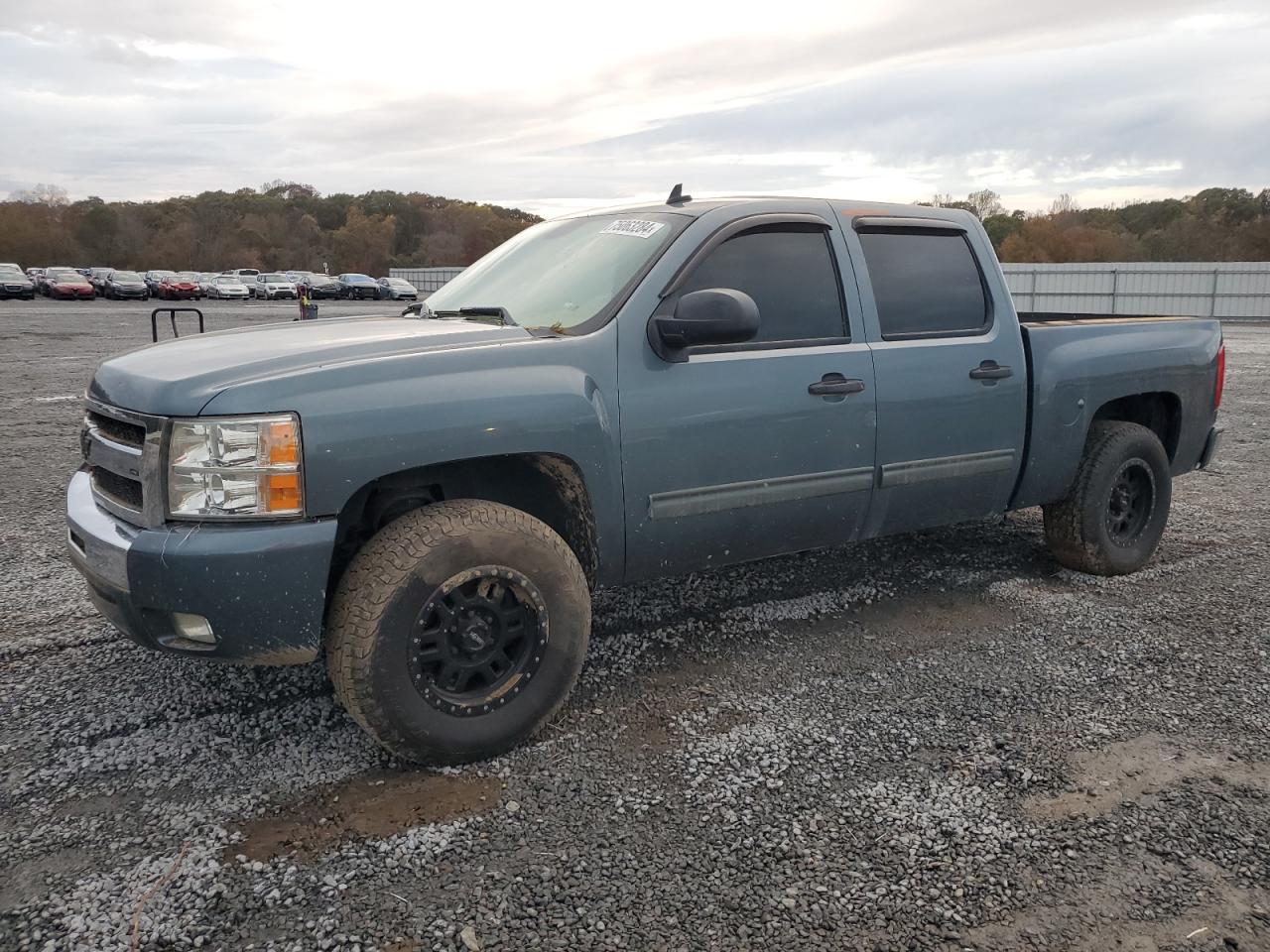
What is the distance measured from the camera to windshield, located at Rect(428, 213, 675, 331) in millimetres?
3559

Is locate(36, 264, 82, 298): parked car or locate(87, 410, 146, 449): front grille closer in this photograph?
locate(87, 410, 146, 449): front grille

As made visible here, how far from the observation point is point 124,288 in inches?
1852

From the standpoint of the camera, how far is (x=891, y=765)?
304 cm

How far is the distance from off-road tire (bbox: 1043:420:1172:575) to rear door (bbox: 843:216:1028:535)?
22.0 inches

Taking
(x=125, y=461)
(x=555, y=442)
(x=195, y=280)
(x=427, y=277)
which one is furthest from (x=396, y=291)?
(x=555, y=442)

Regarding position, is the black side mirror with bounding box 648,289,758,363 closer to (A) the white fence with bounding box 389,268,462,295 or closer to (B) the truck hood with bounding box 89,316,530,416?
(B) the truck hood with bounding box 89,316,530,416

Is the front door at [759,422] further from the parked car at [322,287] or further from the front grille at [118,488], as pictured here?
the parked car at [322,287]

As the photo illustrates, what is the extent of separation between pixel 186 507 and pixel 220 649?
426 millimetres

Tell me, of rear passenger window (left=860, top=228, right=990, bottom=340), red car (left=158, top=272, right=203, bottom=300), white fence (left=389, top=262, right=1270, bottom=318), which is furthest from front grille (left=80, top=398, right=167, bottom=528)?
red car (left=158, top=272, right=203, bottom=300)

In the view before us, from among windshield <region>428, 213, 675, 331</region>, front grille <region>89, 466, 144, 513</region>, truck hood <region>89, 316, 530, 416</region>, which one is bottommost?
front grille <region>89, 466, 144, 513</region>

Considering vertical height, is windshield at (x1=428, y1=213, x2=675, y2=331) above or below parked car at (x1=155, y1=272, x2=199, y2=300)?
below

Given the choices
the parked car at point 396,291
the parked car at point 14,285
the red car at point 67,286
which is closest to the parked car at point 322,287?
the parked car at point 396,291

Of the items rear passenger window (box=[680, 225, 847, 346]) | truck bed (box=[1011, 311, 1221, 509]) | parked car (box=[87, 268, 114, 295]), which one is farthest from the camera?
parked car (box=[87, 268, 114, 295])

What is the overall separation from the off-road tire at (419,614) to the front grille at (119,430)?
75cm
